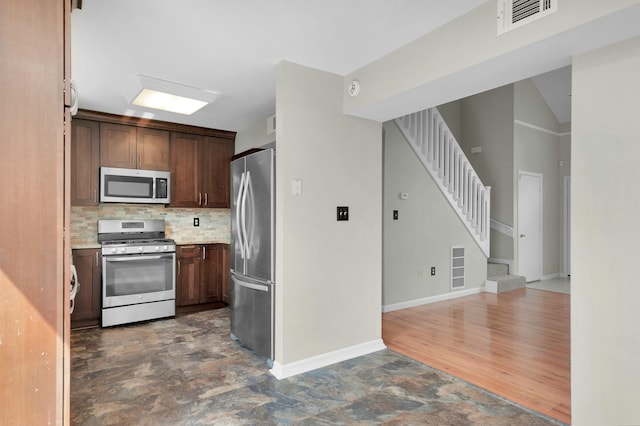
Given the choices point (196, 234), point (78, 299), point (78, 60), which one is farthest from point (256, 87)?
point (78, 299)

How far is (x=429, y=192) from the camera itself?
524 cm

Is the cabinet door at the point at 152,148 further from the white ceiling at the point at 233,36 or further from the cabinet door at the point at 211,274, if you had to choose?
the cabinet door at the point at 211,274

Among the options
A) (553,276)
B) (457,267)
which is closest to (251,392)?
(457,267)

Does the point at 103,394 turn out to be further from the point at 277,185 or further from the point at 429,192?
the point at 429,192

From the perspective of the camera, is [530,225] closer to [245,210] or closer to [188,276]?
[245,210]

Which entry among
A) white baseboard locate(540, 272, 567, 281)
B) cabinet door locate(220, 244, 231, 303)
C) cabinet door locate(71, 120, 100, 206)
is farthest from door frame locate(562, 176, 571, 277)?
cabinet door locate(71, 120, 100, 206)

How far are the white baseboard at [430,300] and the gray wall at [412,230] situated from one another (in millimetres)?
41

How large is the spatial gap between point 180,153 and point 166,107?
1030 millimetres

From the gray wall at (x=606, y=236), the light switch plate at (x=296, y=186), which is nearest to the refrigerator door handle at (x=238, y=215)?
the light switch plate at (x=296, y=186)

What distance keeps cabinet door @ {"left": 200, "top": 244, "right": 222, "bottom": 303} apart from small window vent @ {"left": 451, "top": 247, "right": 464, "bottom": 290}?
335 cm

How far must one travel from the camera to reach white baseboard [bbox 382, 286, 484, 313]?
478 centimetres

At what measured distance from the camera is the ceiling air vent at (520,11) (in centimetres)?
188

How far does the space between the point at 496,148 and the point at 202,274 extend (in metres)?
5.56

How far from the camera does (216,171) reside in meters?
5.25
